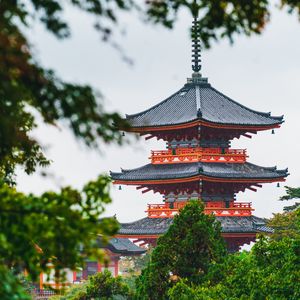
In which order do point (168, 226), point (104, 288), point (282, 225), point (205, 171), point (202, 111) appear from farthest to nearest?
1. point (282, 225)
2. point (202, 111)
3. point (168, 226)
4. point (205, 171)
5. point (104, 288)

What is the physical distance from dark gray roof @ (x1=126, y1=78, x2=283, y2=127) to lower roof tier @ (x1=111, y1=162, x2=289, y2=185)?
2.42m

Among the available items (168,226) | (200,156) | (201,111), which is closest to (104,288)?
(168,226)

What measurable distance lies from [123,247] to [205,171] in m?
21.5

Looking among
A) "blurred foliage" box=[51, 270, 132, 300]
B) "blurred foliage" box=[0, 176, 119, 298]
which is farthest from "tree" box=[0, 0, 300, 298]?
"blurred foliage" box=[51, 270, 132, 300]

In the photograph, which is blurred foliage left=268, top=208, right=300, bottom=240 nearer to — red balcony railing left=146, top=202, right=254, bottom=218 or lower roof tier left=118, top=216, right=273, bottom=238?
lower roof tier left=118, top=216, right=273, bottom=238

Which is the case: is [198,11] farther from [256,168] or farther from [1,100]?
[256,168]

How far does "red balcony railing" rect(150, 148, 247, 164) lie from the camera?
206 feet

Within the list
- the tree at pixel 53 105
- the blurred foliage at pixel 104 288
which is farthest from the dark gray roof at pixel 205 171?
the tree at pixel 53 105

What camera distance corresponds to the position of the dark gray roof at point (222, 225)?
201ft

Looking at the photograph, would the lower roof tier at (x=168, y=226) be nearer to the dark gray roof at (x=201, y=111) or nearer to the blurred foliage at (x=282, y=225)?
the blurred foliage at (x=282, y=225)

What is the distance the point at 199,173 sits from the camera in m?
60.2

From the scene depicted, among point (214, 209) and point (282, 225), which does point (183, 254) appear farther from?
point (282, 225)

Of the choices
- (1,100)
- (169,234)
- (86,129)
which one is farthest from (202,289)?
(86,129)

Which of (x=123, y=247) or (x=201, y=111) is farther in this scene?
(x=123, y=247)
